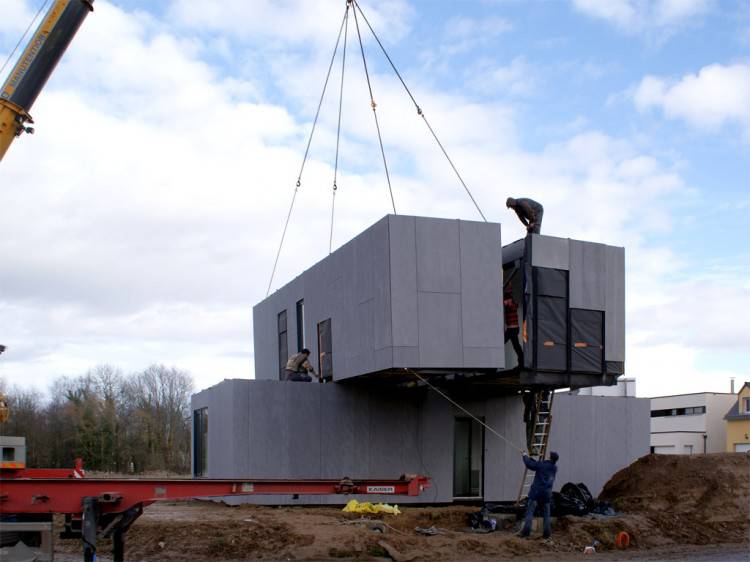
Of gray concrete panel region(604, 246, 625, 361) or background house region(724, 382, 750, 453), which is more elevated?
→ gray concrete panel region(604, 246, 625, 361)

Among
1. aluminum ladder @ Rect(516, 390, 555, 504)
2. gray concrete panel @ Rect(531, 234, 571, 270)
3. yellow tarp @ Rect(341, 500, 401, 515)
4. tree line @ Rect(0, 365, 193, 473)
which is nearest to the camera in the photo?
gray concrete panel @ Rect(531, 234, 571, 270)

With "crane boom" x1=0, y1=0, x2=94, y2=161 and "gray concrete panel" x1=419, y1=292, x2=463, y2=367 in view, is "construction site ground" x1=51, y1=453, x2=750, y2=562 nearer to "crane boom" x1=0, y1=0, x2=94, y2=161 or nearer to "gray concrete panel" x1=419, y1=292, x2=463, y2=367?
"gray concrete panel" x1=419, y1=292, x2=463, y2=367

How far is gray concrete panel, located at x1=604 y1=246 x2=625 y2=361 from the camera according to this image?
19.2 meters

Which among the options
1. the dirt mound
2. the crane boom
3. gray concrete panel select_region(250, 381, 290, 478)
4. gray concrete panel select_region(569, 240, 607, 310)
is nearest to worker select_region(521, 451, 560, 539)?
the dirt mound

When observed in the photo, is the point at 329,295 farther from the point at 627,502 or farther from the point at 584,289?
the point at 627,502

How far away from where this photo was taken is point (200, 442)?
982 inches

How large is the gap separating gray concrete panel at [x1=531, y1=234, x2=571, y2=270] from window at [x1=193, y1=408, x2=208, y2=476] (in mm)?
11304

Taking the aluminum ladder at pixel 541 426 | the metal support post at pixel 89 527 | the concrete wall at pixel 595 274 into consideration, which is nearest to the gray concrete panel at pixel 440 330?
the concrete wall at pixel 595 274

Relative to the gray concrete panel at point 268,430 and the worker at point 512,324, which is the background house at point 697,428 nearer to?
the worker at point 512,324

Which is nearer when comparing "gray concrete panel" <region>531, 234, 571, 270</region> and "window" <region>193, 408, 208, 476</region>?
"gray concrete panel" <region>531, 234, 571, 270</region>

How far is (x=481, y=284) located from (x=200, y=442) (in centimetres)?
1199

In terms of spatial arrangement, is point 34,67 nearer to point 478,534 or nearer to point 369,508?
point 369,508

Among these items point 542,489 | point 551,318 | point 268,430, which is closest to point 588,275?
point 551,318

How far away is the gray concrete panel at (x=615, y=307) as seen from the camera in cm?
1917
